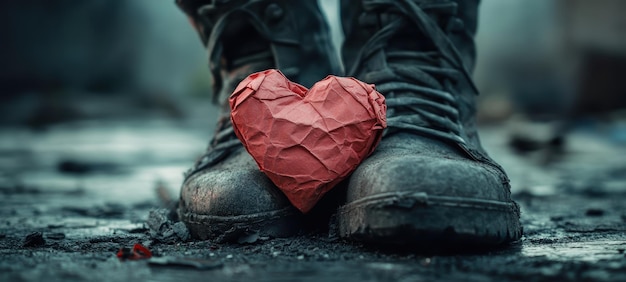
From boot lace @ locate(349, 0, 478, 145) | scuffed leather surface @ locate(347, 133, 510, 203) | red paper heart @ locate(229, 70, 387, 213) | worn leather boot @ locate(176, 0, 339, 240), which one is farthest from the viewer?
boot lace @ locate(349, 0, 478, 145)

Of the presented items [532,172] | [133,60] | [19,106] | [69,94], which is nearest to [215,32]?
[532,172]

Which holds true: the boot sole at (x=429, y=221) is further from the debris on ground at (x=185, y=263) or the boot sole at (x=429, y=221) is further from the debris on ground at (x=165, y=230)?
the debris on ground at (x=165, y=230)

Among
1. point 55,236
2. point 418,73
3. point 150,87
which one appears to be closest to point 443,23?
point 418,73

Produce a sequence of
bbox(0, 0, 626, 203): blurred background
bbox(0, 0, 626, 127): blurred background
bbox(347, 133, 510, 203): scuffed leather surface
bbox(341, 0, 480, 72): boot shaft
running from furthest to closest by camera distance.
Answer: bbox(0, 0, 626, 127): blurred background < bbox(0, 0, 626, 203): blurred background < bbox(341, 0, 480, 72): boot shaft < bbox(347, 133, 510, 203): scuffed leather surface

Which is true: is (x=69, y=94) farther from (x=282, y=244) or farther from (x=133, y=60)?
(x=282, y=244)

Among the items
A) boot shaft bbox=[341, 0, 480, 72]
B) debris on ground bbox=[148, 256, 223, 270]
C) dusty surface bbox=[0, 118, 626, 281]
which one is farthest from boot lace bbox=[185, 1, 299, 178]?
debris on ground bbox=[148, 256, 223, 270]

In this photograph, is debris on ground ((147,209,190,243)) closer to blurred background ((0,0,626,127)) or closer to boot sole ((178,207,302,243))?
boot sole ((178,207,302,243))
